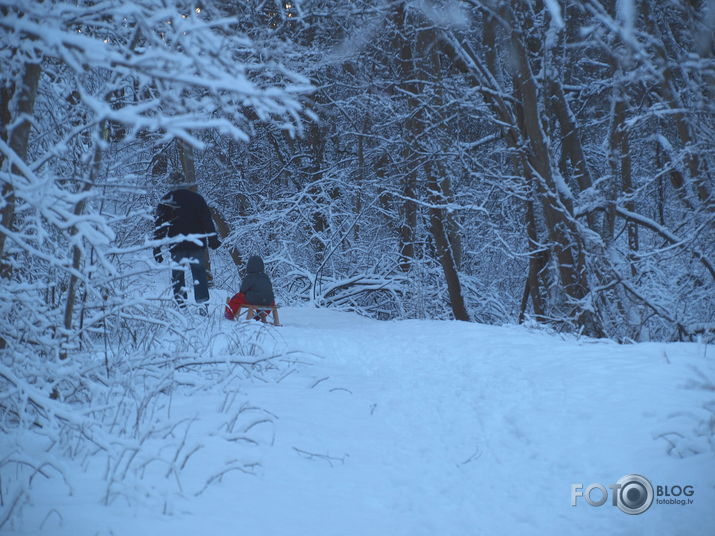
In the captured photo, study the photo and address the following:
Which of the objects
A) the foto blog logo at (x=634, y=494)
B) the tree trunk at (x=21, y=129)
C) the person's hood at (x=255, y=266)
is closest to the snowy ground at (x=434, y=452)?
the foto blog logo at (x=634, y=494)

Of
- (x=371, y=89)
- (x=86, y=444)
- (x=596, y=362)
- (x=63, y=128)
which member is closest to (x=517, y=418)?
(x=596, y=362)

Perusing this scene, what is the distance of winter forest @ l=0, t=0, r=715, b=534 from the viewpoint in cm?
250

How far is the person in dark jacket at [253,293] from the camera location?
8602 mm

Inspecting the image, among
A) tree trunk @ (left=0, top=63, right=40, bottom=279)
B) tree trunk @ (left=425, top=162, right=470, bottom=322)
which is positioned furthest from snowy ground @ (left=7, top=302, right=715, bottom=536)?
tree trunk @ (left=425, top=162, right=470, bottom=322)

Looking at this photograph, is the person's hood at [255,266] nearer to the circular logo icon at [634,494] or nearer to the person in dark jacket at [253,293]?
the person in dark jacket at [253,293]

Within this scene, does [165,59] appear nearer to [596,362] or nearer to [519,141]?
[596,362]

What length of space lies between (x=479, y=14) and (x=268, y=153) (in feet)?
22.4

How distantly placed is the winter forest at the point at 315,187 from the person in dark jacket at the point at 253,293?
4.06 ft

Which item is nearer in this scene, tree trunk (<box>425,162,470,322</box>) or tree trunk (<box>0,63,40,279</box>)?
tree trunk (<box>0,63,40,279</box>)

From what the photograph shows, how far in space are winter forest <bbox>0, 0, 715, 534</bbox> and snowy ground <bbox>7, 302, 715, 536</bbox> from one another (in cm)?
8

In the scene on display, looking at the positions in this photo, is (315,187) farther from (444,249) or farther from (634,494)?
(634,494)

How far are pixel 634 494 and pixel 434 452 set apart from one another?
1.04 m

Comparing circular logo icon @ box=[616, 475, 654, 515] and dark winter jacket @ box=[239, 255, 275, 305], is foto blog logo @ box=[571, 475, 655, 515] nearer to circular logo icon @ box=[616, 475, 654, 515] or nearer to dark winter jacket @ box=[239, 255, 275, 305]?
circular logo icon @ box=[616, 475, 654, 515]

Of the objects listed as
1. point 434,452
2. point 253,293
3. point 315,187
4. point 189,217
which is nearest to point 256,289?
point 253,293
